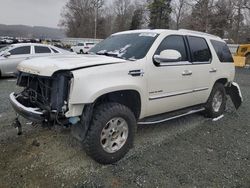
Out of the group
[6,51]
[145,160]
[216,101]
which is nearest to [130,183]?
[145,160]

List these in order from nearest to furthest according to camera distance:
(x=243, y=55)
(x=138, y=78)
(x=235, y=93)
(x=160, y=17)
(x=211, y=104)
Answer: (x=138, y=78) → (x=211, y=104) → (x=235, y=93) → (x=243, y=55) → (x=160, y=17)

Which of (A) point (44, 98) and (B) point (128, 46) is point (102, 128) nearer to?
(A) point (44, 98)

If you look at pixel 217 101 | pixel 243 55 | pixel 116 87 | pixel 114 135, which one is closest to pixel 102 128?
pixel 114 135

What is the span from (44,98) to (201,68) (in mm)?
3074

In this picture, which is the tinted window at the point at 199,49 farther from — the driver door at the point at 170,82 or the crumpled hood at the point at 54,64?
the crumpled hood at the point at 54,64

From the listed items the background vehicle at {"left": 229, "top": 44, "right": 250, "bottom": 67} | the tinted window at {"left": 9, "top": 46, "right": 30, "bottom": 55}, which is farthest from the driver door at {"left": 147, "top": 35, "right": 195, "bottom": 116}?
the background vehicle at {"left": 229, "top": 44, "right": 250, "bottom": 67}

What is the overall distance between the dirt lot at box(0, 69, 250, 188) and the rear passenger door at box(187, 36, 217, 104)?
0.73 meters

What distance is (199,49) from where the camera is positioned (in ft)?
18.0

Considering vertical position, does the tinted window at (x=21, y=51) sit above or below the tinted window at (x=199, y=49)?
below

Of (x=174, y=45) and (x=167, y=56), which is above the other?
(x=174, y=45)

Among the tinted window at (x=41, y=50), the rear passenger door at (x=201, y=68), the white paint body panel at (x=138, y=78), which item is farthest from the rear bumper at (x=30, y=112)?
the tinted window at (x=41, y=50)

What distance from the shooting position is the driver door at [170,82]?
435 cm

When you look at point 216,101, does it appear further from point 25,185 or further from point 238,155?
point 25,185

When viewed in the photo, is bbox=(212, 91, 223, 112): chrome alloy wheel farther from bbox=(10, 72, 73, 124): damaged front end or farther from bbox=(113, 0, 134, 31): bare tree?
bbox=(113, 0, 134, 31): bare tree
